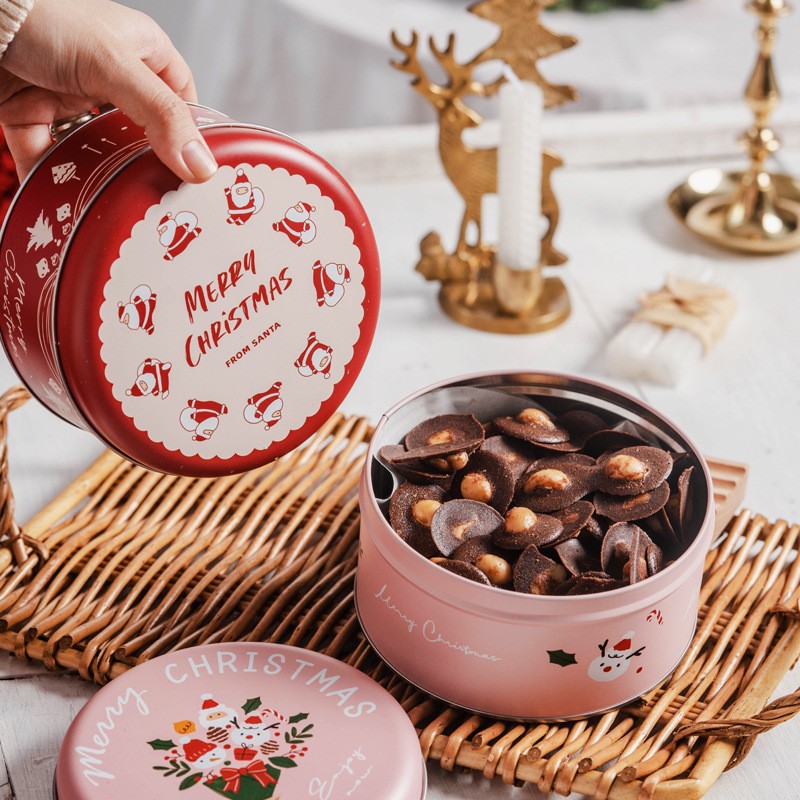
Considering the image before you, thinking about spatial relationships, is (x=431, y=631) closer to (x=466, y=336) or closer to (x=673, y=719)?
(x=673, y=719)

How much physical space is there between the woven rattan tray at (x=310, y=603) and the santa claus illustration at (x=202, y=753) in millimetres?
113

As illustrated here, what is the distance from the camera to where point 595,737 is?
0.62 m

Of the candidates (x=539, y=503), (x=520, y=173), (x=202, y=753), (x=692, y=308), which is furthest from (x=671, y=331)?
(x=202, y=753)

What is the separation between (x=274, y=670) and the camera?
0.61m

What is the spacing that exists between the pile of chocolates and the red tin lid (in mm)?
80

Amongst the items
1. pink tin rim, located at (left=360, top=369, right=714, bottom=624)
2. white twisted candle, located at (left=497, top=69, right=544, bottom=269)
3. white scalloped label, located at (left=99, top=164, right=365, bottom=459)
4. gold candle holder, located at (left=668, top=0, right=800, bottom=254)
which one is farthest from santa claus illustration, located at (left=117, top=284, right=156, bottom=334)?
gold candle holder, located at (left=668, top=0, right=800, bottom=254)

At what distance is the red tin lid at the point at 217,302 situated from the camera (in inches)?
21.3

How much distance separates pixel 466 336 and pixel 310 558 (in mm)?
368

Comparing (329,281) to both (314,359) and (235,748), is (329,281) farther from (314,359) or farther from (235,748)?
(235,748)

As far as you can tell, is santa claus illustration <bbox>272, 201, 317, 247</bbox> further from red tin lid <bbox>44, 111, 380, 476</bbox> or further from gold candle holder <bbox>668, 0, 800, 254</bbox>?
gold candle holder <bbox>668, 0, 800, 254</bbox>

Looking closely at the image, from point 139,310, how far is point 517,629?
25 centimetres

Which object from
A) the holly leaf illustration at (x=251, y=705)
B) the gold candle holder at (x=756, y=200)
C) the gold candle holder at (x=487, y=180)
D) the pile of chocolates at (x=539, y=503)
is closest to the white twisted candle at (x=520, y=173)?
the gold candle holder at (x=487, y=180)

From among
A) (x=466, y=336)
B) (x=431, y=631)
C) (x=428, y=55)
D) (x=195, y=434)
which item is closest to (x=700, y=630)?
(x=431, y=631)

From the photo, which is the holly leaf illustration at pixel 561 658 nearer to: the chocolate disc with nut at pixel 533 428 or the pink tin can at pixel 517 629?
the pink tin can at pixel 517 629
